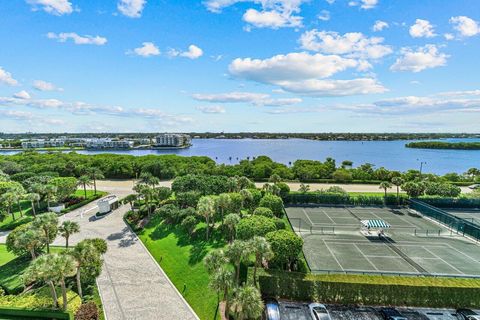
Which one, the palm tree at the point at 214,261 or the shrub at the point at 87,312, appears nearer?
the shrub at the point at 87,312

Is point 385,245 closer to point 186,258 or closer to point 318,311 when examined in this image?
point 318,311

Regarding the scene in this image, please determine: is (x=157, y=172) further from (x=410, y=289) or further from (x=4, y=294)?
(x=410, y=289)

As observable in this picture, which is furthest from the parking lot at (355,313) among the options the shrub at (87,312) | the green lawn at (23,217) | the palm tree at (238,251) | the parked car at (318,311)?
the green lawn at (23,217)

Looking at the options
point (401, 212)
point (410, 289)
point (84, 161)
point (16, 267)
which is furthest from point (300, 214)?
point (84, 161)

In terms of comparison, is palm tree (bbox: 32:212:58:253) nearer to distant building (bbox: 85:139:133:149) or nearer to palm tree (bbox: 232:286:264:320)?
palm tree (bbox: 232:286:264:320)

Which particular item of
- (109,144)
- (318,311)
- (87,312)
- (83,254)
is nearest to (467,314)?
(318,311)

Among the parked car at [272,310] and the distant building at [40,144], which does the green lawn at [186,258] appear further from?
the distant building at [40,144]
